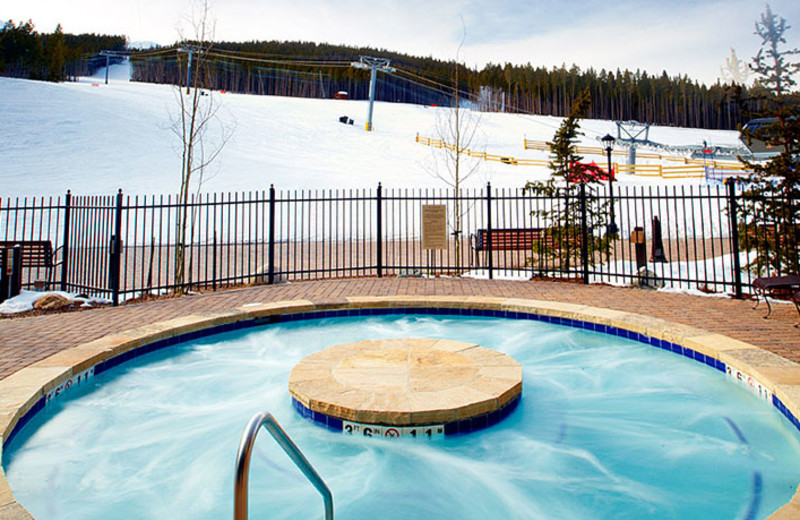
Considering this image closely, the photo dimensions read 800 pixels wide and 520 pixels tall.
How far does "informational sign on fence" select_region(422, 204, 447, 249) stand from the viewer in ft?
32.6

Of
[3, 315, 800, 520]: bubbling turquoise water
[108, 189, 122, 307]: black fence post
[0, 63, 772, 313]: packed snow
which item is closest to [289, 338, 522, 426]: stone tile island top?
[3, 315, 800, 520]: bubbling turquoise water

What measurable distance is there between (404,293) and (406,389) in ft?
14.4

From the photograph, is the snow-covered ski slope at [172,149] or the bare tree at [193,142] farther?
the snow-covered ski slope at [172,149]

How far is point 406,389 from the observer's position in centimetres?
413

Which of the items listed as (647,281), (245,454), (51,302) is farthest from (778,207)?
(51,302)

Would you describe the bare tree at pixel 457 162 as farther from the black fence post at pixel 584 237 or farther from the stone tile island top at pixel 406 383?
the stone tile island top at pixel 406 383

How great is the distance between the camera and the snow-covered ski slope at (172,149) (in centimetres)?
2377

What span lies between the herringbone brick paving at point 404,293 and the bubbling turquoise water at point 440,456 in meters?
0.90

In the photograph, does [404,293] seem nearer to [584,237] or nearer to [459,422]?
[584,237]

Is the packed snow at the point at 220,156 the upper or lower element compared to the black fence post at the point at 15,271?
upper

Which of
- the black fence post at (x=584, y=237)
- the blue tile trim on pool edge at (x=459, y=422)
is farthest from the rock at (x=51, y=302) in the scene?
the black fence post at (x=584, y=237)

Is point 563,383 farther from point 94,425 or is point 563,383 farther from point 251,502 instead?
point 94,425

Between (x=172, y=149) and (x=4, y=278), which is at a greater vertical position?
(x=172, y=149)

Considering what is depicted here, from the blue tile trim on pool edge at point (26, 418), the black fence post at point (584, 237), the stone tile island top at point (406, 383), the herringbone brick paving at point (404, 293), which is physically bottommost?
the blue tile trim on pool edge at point (26, 418)
